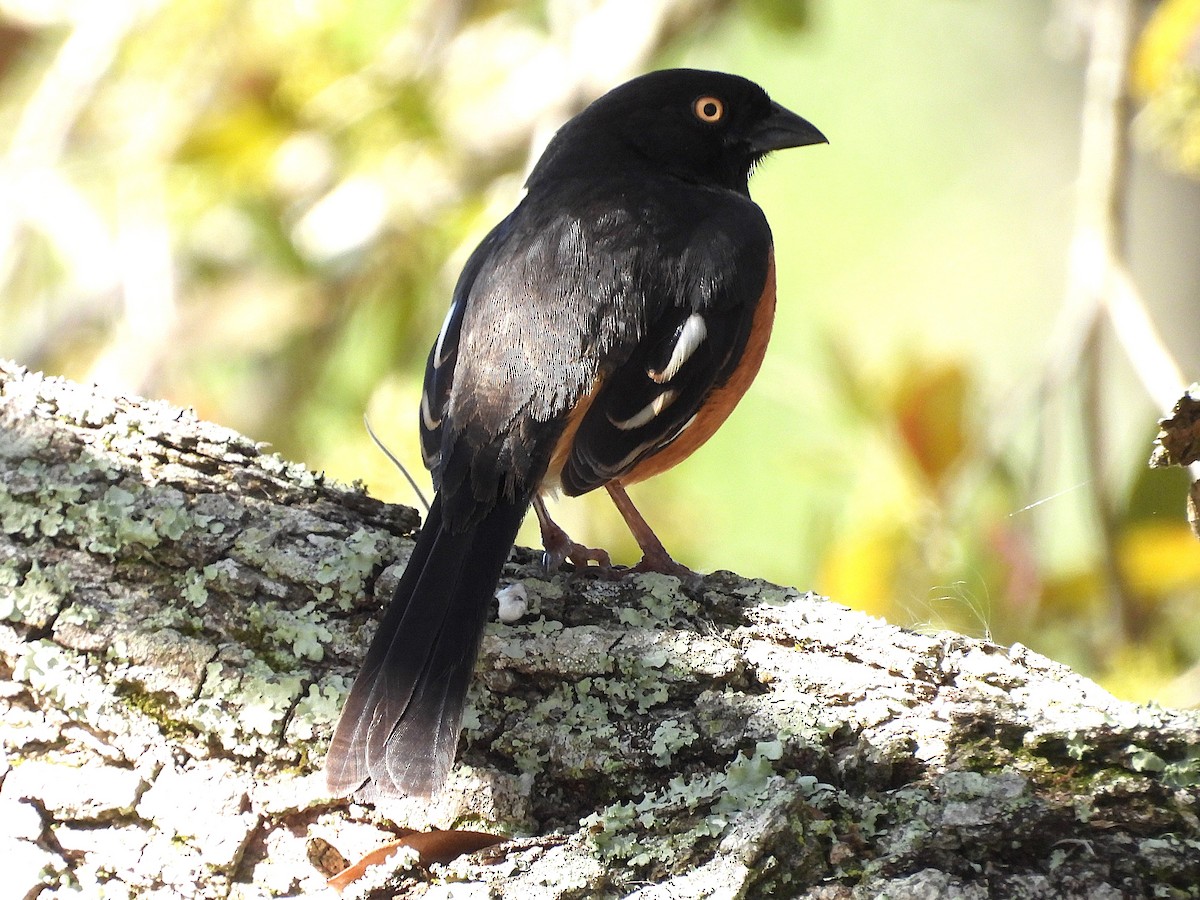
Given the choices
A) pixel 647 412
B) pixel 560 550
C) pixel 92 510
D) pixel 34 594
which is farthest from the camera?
pixel 647 412

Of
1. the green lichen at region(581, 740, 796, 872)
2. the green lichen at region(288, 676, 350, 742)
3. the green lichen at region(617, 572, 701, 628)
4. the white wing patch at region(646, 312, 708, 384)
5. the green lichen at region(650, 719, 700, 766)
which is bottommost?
the green lichen at region(581, 740, 796, 872)

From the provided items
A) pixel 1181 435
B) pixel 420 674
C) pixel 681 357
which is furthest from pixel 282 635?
pixel 1181 435

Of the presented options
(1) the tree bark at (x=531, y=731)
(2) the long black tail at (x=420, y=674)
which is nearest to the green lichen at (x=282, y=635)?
(1) the tree bark at (x=531, y=731)

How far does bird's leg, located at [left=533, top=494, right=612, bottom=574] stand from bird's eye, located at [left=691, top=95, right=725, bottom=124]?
138 centimetres

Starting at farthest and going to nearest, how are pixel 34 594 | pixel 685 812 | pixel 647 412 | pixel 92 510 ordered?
pixel 647 412
pixel 92 510
pixel 34 594
pixel 685 812

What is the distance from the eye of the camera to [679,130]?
3.69 meters

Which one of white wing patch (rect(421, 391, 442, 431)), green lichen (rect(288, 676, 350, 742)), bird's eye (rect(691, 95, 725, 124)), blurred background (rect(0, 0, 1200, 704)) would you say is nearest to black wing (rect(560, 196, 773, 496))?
white wing patch (rect(421, 391, 442, 431))

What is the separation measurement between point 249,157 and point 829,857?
3.83 metres

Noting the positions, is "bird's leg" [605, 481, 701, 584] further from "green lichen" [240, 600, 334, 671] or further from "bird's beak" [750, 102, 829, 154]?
"bird's beak" [750, 102, 829, 154]

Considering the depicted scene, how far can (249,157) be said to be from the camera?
477 cm

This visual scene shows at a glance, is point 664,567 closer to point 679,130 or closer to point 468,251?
point 679,130

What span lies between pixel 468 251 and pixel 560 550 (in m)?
2.31

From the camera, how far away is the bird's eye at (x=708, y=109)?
3.70m

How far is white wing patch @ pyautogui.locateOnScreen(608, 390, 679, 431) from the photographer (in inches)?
111
